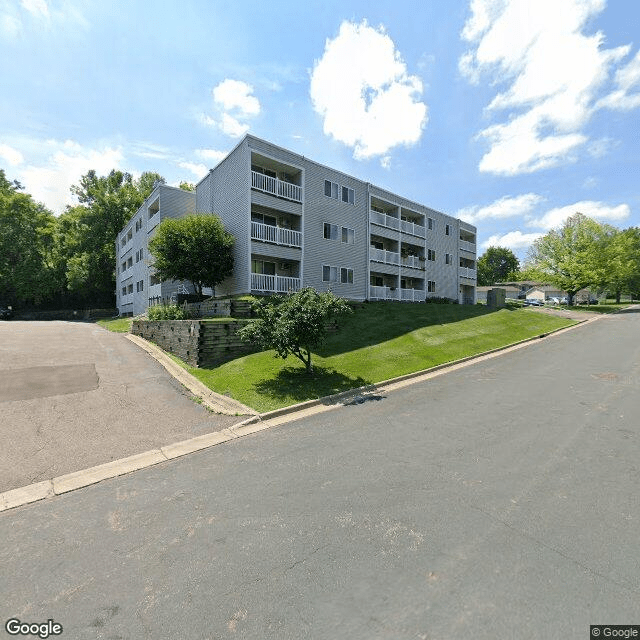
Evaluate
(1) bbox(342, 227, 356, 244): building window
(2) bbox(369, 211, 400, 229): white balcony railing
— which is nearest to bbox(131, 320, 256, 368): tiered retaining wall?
(1) bbox(342, 227, 356, 244): building window

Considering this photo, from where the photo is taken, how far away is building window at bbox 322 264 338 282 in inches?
985

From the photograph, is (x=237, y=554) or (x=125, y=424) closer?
(x=237, y=554)

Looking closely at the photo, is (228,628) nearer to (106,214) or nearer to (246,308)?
(246,308)

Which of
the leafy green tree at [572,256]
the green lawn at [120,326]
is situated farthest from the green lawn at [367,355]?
the leafy green tree at [572,256]

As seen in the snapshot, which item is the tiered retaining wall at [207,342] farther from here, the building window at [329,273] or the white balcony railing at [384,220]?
the white balcony railing at [384,220]

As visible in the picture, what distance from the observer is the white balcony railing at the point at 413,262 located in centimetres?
3256

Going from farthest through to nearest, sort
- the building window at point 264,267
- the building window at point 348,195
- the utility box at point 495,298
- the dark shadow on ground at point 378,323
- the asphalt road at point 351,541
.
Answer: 1. the utility box at point 495,298
2. the building window at point 348,195
3. the building window at point 264,267
4. the dark shadow on ground at point 378,323
5. the asphalt road at point 351,541

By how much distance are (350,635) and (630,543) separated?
3.21 m

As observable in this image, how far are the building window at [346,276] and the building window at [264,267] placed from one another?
579 centimetres

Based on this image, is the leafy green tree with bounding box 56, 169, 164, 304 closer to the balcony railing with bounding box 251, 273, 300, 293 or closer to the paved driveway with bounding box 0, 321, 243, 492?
the balcony railing with bounding box 251, 273, 300, 293

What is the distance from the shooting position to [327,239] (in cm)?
2533

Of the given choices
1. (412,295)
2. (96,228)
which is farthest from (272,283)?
(96,228)

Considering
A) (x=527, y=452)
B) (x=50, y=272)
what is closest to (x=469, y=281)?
(x=527, y=452)

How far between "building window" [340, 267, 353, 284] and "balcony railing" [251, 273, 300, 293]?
15.2 ft
